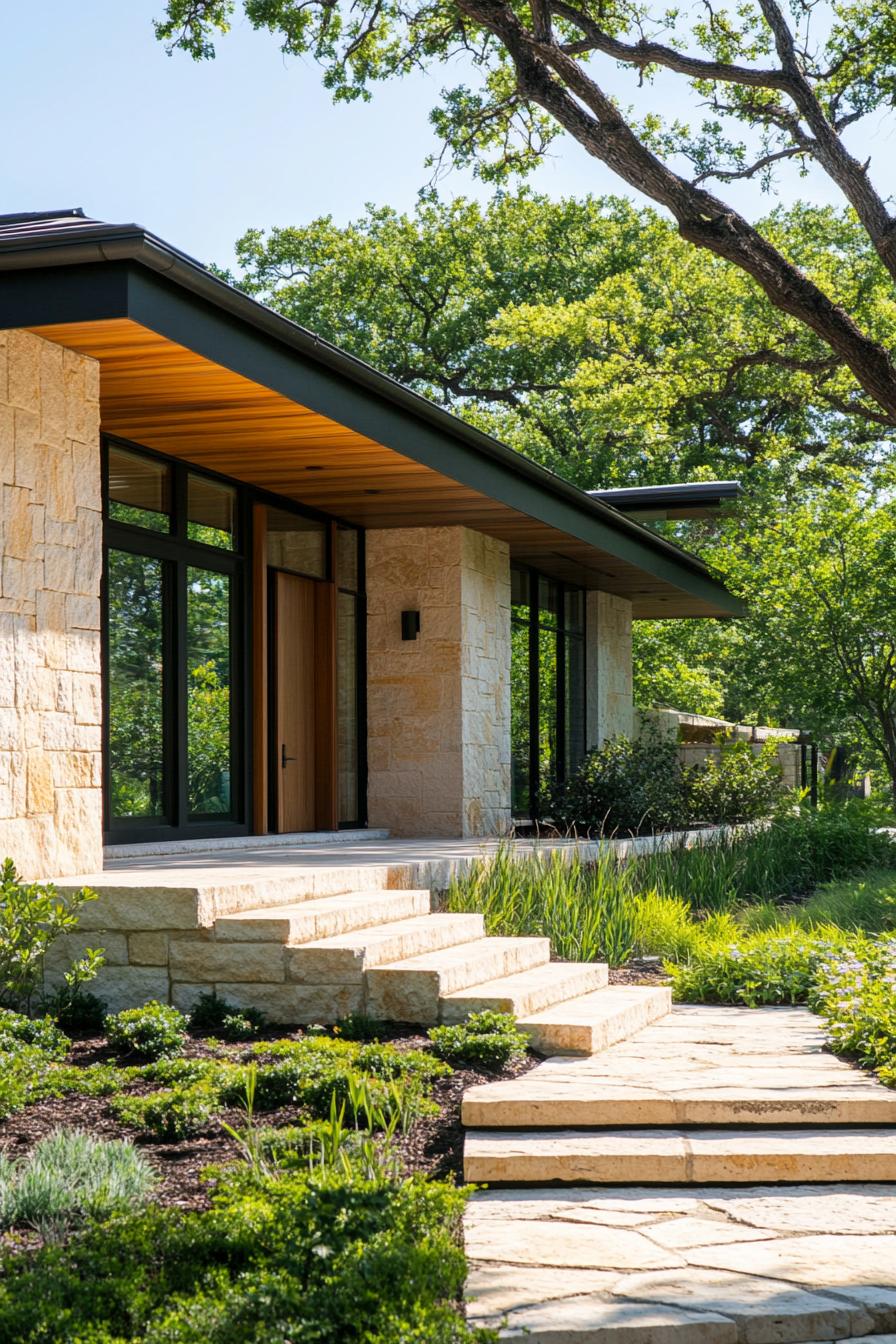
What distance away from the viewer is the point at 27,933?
570cm

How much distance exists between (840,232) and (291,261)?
11.0 metres

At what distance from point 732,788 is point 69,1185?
11991 mm

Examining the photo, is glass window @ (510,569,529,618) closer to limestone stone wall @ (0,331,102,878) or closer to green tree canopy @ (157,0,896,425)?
green tree canopy @ (157,0,896,425)

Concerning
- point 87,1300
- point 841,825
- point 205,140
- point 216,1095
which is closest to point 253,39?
point 205,140

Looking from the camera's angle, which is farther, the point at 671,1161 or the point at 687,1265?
the point at 671,1161

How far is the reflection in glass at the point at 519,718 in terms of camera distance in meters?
13.7

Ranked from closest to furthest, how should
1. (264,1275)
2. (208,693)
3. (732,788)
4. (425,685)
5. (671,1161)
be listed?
1. (264,1275)
2. (671,1161)
3. (208,693)
4. (425,685)
5. (732,788)

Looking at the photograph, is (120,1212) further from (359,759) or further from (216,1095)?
(359,759)

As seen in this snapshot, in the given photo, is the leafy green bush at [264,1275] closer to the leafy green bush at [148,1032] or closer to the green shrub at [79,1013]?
the leafy green bush at [148,1032]

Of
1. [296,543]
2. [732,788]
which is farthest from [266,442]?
[732,788]

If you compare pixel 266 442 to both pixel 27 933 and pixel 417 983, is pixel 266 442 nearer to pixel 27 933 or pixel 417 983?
pixel 27 933

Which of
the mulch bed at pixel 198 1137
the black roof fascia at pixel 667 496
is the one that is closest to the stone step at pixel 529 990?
the mulch bed at pixel 198 1137

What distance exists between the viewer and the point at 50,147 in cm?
2788

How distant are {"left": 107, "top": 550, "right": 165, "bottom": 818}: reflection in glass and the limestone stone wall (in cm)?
160
